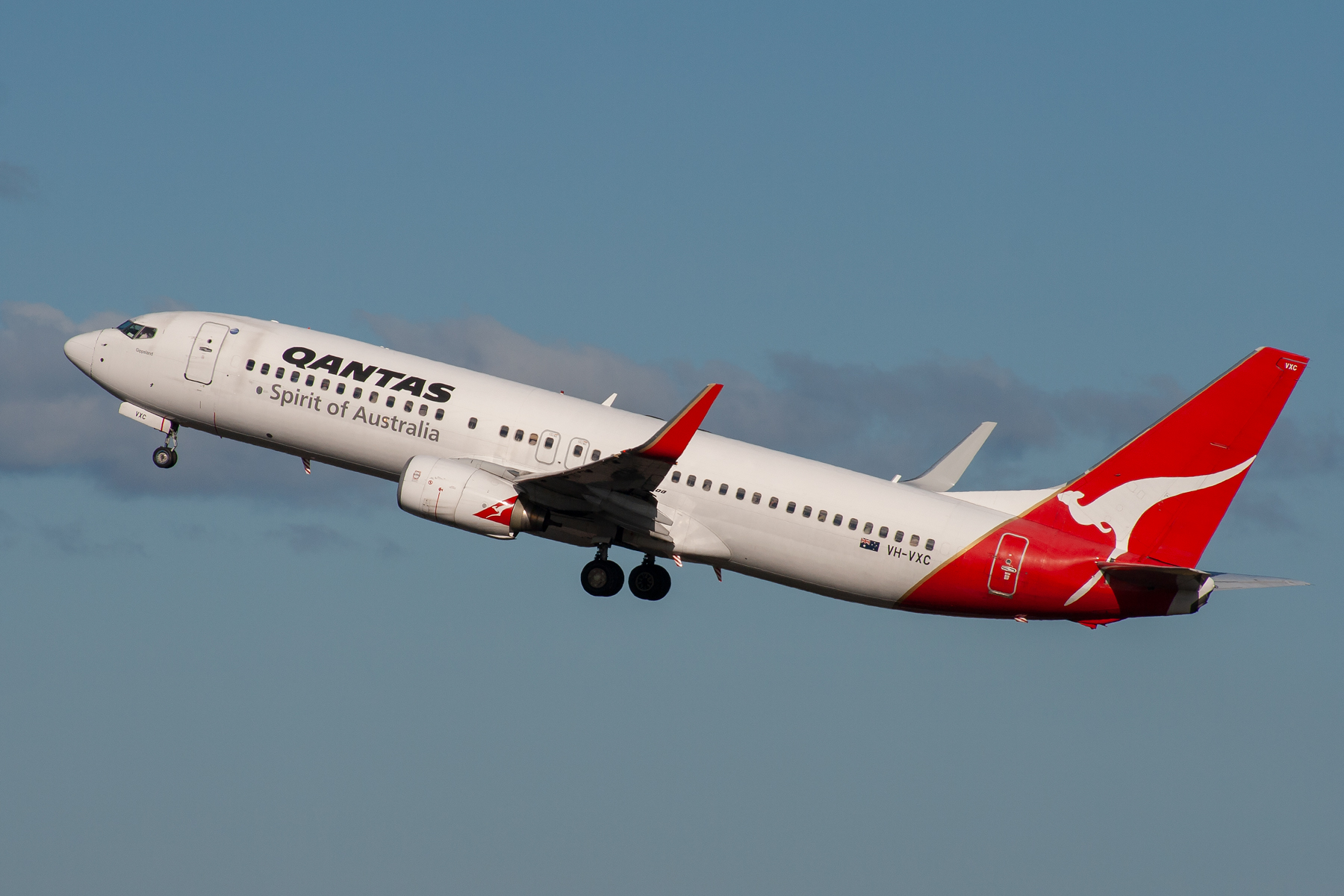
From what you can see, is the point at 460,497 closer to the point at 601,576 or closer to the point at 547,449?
the point at 547,449

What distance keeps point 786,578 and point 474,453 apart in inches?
413

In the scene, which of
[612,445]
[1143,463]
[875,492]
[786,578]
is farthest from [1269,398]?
[612,445]

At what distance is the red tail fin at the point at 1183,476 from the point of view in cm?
4775

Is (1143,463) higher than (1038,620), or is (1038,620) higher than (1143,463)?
(1143,463)

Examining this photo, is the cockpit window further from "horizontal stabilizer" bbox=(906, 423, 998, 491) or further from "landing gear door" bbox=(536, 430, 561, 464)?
"horizontal stabilizer" bbox=(906, 423, 998, 491)

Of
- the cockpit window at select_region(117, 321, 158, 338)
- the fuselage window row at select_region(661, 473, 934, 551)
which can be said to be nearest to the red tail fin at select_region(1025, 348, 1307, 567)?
the fuselage window row at select_region(661, 473, 934, 551)

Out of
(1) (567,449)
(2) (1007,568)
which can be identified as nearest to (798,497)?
(2) (1007,568)

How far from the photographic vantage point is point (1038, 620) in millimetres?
48625

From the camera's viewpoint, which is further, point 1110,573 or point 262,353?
point 262,353

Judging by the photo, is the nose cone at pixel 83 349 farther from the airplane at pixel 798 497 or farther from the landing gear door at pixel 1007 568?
the landing gear door at pixel 1007 568

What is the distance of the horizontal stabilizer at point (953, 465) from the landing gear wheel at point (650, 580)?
973 cm

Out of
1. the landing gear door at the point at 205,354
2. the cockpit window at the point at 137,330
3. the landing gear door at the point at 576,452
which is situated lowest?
→ the landing gear door at the point at 576,452

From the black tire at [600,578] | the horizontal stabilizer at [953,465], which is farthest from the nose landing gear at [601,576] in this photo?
the horizontal stabilizer at [953,465]

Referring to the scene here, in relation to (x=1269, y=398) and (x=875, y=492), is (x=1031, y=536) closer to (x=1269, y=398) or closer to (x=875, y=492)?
(x=875, y=492)
